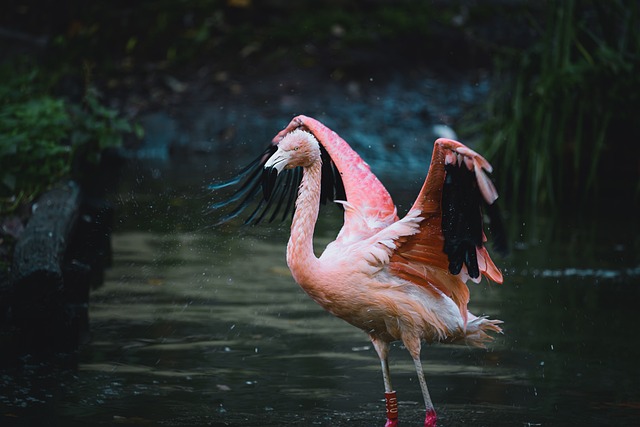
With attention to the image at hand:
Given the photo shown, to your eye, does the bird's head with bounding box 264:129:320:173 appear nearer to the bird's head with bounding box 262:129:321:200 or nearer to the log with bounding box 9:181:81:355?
the bird's head with bounding box 262:129:321:200

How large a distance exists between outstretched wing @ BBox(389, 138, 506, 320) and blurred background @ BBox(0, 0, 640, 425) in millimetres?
699

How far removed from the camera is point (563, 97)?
11680 millimetres

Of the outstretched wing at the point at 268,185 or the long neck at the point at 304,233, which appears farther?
the outstretched wing at the point at 268,185

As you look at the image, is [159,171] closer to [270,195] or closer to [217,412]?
[270,195]

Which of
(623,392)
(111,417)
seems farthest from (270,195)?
(623,392)

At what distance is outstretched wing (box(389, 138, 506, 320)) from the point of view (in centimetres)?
500

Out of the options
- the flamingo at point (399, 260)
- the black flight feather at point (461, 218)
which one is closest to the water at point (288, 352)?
the flamingo at point (399, 260)

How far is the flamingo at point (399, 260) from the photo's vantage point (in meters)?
5.29

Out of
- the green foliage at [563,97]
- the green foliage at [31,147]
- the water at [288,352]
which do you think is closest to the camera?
the water at [288,352]

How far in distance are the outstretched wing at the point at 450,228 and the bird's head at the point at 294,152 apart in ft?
2.09

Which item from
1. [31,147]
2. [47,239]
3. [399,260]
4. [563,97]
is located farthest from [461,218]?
[563,97]

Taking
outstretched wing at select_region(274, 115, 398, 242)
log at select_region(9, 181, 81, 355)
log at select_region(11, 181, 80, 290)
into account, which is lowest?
log at select_region(9, 181, 81, 355)

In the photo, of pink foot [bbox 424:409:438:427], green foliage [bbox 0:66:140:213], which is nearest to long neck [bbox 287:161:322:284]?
pink foot [bbox 424:409:438:427]

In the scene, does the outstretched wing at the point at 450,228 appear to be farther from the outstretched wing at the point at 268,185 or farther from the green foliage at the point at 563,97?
the green foliage at the point at 563,97
